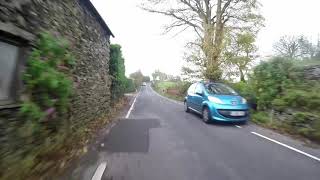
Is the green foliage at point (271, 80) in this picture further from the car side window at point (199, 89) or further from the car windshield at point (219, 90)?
the car side window at point (199, 89)

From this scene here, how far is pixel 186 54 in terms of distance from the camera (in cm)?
2341

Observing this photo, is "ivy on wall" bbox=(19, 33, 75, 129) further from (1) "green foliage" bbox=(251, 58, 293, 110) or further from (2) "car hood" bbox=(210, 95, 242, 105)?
(1) "green foliage" bbox=(251, 58, 293, 110)

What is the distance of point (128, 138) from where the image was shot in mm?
8070

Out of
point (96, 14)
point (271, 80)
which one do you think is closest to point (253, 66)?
point (271, 80)

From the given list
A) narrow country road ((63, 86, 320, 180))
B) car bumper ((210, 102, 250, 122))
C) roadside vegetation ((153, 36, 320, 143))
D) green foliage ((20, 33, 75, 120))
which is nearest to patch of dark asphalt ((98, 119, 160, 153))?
narrow country road ((63, 86, 320, 180))

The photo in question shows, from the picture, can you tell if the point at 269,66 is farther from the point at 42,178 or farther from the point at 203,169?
the point at 42,178

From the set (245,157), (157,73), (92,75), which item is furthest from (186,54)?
(157,73)

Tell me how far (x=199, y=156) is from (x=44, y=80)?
140 inches

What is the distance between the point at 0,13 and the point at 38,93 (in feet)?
4.92

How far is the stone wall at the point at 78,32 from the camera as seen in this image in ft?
14.6

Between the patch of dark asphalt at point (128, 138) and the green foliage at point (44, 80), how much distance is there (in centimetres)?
204

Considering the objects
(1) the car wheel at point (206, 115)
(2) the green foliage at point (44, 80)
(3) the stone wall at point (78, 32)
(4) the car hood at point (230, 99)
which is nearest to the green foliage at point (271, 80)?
(4) the car hood at point (230, 99)

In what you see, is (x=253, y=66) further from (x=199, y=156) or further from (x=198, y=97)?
(x=199, y=156)

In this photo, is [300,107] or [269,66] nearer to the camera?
[300,107]
